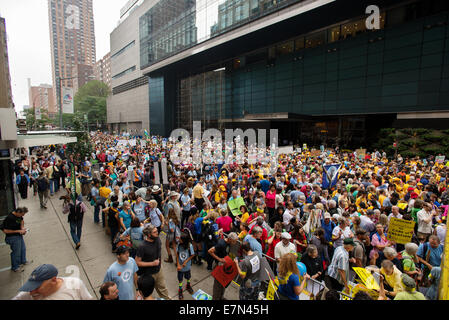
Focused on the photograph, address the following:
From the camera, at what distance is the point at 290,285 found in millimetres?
3625

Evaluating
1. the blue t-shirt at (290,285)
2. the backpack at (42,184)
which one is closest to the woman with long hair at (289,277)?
the blue t-shirt at (290,285)

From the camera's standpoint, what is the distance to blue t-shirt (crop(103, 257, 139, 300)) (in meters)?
3.66

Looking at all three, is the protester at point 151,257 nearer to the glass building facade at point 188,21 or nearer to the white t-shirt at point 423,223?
the white t-shirt at point 423,223

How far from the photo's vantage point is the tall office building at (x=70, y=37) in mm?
108125

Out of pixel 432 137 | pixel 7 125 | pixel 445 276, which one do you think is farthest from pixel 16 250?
pixel 432 137

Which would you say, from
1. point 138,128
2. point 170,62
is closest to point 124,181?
point 170,62

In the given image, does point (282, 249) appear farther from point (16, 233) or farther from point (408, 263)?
point (16, 233)

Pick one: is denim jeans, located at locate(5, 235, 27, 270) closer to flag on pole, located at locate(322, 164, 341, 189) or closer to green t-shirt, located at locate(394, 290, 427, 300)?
green t-shirt, located at locate(394, 290, 427, 300)

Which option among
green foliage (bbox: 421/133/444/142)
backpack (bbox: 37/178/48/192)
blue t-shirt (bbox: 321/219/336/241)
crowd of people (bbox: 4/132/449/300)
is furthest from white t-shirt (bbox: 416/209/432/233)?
green foliage (bbox: 421/133/444/142)

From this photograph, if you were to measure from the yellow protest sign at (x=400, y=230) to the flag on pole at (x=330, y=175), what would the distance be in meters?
4.41

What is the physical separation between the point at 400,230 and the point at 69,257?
8.73 meters

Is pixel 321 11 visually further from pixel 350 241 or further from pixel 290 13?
pixel 350 241

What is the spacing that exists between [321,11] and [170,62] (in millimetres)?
29353
